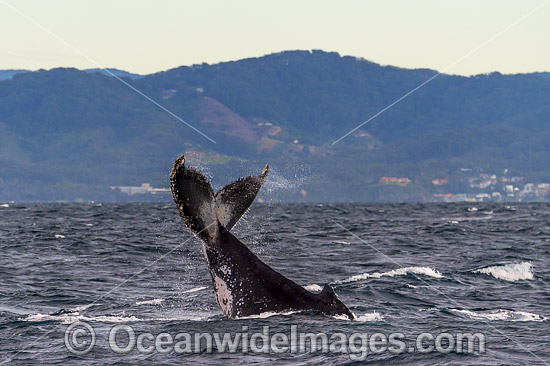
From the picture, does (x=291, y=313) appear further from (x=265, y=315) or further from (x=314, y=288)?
(x=314, y=288)

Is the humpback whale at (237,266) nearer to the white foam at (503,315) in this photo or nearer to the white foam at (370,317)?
the white foam at (370,317)

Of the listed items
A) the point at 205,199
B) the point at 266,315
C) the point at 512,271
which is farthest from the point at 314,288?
the point at 205,199

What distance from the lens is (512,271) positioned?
2192 cm

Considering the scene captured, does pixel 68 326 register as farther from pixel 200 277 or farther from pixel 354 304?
pixel 200 277

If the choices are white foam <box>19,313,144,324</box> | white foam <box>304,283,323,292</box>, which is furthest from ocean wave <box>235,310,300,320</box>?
white foam <box>304,283,323,292</box>

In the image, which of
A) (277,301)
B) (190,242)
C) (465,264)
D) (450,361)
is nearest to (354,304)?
(277,301)

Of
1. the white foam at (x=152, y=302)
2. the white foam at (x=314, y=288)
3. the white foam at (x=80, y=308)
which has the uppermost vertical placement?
the white foam at (x=80, y=308)

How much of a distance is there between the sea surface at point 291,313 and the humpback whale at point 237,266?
0.24 meters

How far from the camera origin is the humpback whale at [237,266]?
37.4ft

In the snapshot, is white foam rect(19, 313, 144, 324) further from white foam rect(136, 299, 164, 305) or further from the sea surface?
white foam rect(136, 299, 164, 305)

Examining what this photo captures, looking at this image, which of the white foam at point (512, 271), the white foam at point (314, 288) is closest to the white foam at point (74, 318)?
the white foam at point (314, 288)

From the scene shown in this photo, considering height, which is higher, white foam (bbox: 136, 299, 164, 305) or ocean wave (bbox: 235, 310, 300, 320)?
ocean wave (bbox: 235, 310, 300, 320)

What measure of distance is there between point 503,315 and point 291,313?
4539mm

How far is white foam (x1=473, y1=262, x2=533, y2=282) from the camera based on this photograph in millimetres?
21172
